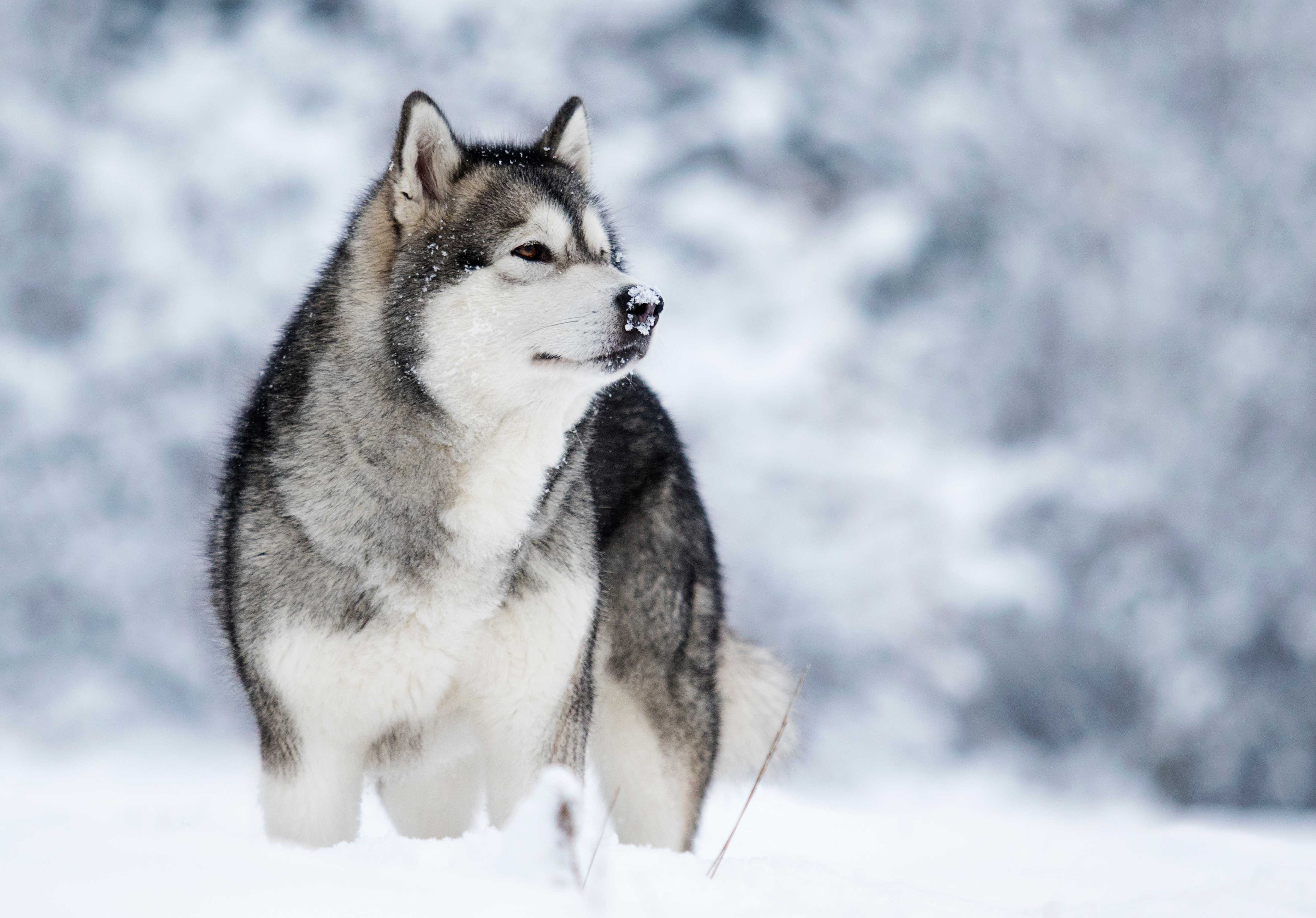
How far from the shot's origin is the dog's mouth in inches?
105

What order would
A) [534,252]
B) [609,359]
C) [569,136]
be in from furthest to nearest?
1. [569,136]
2. [534,252]
3. [609,359]

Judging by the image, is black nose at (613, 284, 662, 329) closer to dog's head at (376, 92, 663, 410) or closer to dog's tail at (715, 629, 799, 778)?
dog's head at (376, 92, 663, 410)

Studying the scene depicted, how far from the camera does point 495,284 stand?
8.95 ft

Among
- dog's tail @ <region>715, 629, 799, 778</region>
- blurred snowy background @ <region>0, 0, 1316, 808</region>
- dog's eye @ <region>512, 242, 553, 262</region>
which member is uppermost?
blurred snowy background @ <region>0, 0, 1316, 808</region>

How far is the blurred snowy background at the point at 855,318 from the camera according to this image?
35.9ft

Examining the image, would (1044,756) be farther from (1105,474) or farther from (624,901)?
(624,901)

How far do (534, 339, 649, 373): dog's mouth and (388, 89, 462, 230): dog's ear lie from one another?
0.56 meters

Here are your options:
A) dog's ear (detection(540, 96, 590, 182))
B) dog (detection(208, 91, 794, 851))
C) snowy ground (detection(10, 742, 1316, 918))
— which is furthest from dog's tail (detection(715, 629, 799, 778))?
dog's ear (detection(540, 96, 590, 182))

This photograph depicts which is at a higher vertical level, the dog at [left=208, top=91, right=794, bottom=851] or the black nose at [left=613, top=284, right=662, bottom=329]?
the black nose at [left=613, top=284, right=662, bottom=329]

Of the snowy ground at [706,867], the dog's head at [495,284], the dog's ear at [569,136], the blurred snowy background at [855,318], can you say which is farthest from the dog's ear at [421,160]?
the blurred snowy background at [855,318]

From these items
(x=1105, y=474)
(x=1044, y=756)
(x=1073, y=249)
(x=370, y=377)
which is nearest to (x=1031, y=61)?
(x=1073, y=249)

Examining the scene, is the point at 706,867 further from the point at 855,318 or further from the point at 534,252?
the point at 855,318

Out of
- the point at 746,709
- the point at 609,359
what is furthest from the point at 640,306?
the point at 746,709

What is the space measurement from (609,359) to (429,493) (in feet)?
1.83
